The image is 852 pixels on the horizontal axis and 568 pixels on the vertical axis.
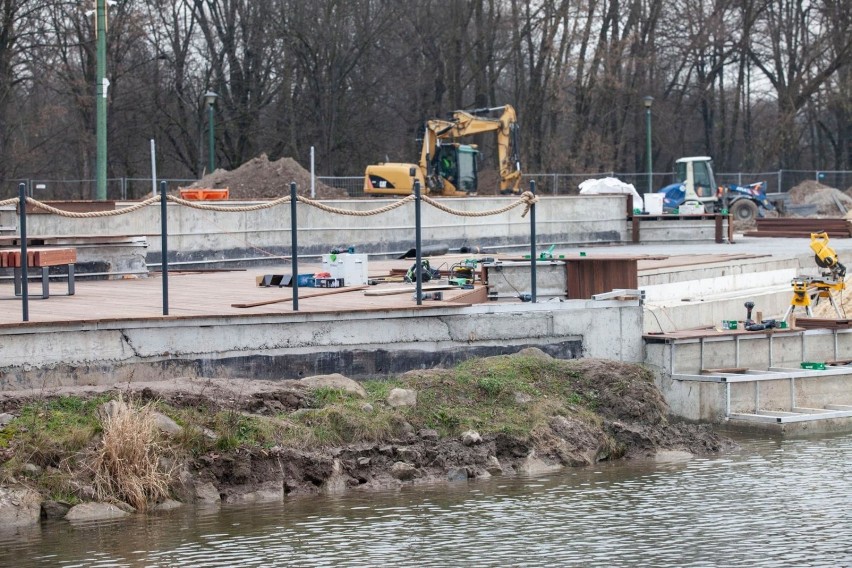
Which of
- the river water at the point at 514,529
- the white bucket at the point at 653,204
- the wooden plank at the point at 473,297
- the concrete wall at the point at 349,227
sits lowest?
the river water at the point at 514,529

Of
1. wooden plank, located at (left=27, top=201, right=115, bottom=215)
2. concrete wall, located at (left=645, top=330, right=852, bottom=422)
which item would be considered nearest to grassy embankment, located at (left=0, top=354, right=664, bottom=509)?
concrete wall, located at (left=645, top=330, right=852, bottom=422)

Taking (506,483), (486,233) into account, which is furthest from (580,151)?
(506,483)

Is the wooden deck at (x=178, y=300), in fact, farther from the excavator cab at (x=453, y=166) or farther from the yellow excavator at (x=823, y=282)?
the excavator cab at (x=453, y=166)

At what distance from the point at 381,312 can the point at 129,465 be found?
4.46 meters

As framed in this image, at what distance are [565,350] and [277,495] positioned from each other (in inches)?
222

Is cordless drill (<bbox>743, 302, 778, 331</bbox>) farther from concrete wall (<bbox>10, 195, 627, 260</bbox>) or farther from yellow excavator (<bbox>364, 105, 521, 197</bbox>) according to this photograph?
yellow excavator (<bbox>364, 105, 521, 197</bbox>)

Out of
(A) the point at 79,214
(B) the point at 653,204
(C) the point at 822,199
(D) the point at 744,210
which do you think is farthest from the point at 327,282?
(C) the point at 822,199

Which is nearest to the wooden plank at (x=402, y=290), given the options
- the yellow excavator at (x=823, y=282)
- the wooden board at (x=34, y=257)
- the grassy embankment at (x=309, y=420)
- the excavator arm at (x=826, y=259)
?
the grassy embankment at (x=309, y=420)

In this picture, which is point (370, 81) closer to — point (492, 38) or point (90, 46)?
point (492, 38)

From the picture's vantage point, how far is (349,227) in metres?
27.5

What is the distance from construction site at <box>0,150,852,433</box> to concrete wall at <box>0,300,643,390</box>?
0.02m

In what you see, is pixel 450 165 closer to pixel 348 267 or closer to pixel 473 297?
pixel 348 267

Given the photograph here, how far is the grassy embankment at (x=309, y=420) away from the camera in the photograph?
11.7 m

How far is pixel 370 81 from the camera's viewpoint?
5744cm
